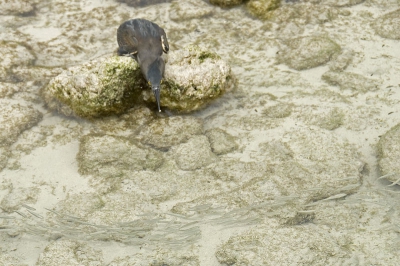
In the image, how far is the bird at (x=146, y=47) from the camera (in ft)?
13.4

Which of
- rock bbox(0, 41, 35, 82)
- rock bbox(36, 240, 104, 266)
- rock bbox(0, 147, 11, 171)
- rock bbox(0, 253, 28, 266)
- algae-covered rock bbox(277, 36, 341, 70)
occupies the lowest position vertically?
rock bbox(0, 253, 28, 266)

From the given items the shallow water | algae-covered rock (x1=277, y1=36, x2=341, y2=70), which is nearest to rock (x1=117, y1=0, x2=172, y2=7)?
the shallow water

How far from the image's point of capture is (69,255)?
3188 mm

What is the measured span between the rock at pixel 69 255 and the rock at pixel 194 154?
0.97m

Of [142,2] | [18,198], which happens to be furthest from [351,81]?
[18,198]

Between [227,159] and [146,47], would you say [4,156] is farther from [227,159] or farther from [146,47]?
[227,159]

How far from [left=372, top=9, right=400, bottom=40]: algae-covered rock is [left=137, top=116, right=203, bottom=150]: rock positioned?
213 centimetres

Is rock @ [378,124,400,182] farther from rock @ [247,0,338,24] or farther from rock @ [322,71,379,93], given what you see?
rock @ [247,0,338,24]

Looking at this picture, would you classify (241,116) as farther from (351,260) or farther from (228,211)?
(351,260)

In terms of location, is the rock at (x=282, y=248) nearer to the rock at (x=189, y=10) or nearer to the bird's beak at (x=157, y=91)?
the bird's beak at (x=157, y=91)

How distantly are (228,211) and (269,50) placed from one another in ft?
6.76

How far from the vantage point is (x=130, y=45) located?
14.8 feet

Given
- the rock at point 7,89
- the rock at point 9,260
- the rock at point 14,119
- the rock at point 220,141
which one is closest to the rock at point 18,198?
the rock at point 9,260

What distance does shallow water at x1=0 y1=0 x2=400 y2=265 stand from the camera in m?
3.19
